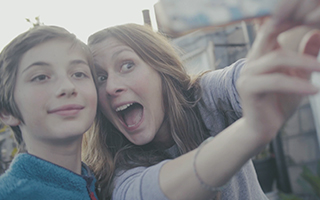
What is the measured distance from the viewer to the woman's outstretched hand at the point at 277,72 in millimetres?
564

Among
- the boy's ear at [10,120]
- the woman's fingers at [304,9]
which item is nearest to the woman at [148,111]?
the boy's ear at [10,120]

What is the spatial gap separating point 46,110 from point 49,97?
43mm

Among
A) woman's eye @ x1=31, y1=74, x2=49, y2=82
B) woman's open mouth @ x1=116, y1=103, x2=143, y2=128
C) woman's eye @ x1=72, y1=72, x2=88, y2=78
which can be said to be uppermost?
woman's eye @ x1=31, y1=74, x2=49, y2=82

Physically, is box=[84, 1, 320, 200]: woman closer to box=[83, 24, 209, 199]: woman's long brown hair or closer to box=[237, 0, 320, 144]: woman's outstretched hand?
box=[83, 24, 209, 199]: woman's long brown hair

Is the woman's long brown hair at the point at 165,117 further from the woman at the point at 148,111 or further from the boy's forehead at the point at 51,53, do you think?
the boy's forehead at the point at 51,53

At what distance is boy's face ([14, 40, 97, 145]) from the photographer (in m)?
1.00

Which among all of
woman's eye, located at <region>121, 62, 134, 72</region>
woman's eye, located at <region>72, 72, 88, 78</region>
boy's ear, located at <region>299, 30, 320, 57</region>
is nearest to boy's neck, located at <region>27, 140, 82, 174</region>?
woman's eye, located at <region>72, 72, 88, 78</region>

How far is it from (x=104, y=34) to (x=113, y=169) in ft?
1.94

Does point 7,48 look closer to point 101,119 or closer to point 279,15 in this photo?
point 101,119

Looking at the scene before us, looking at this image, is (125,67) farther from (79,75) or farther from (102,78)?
(79,75)

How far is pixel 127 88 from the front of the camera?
133 cm

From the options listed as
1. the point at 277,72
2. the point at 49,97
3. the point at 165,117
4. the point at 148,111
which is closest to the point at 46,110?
the point at 49,97

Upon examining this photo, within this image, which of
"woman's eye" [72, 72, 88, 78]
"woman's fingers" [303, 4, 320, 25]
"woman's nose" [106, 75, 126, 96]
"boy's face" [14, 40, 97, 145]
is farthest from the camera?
"woman's nose" [106, 75, 126, 96]

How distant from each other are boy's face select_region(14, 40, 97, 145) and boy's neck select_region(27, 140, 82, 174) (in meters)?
0.03
